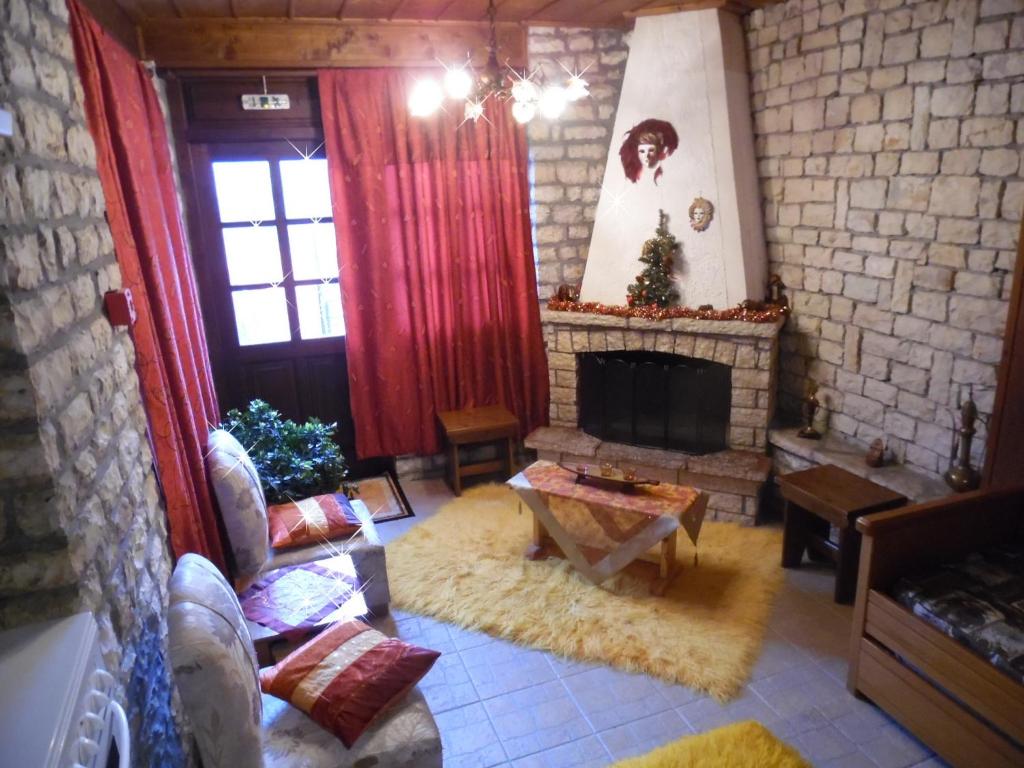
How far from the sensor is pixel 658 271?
13.5 ft

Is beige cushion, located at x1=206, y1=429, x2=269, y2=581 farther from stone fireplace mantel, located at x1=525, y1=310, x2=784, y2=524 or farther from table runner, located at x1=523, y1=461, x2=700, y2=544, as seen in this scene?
stone fireplace mantel, located at x1=525, y1=310, x2=784, y2=524

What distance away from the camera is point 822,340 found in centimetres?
384

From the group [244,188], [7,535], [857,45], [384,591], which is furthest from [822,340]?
[7,535]

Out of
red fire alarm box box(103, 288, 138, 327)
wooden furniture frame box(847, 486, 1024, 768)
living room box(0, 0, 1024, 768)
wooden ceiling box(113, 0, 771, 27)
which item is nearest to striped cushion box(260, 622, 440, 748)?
living room box(0, 0, 1024, 768)

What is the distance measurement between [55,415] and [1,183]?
1.52 feet

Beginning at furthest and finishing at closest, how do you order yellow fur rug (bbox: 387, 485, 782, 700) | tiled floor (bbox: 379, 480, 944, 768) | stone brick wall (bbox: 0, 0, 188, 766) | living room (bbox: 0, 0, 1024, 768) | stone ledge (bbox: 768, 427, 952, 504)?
stone ledge (bbox: 768, 427, 952, 504) → yellow fur rug (bbox: 387, 485, 782, 700) → tiled floor (bbox: 379, 480, 944, 768) → living room (bbox: 0, 0, 1024, 768) → stone brick wall (bbox: 0, 0, 188, 766)

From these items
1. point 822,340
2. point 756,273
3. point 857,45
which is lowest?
point 822,340

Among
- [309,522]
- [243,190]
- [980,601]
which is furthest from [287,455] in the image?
[980,601]

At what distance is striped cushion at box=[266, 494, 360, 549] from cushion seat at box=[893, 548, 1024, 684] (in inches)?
87.4

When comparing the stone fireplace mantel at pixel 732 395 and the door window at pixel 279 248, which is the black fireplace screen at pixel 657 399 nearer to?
the stone fireplace mantel at pixel 732 395

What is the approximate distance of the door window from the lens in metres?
4.10

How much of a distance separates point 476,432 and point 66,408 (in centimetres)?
288

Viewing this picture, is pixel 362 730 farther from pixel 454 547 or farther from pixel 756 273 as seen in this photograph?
pixel 756 273

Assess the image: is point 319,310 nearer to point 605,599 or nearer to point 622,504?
point 622,504
